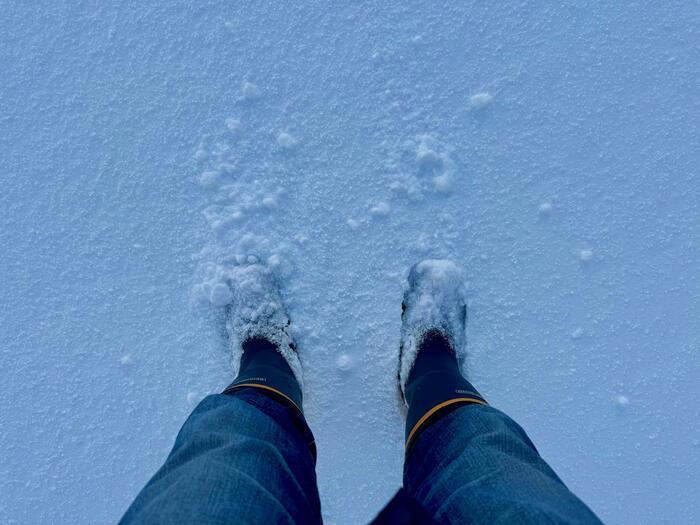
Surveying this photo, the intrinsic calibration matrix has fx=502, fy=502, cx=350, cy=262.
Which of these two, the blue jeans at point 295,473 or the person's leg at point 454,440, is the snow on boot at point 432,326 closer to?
the person's leg at point 454,440

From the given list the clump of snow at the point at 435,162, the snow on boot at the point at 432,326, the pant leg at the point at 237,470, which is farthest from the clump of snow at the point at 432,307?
the pant leg at the point at 237,470

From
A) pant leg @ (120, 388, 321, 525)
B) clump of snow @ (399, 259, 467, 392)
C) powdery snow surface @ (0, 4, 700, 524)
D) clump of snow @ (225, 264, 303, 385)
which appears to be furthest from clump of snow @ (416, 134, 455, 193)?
pant leg @ (120, 388, 321, 525)

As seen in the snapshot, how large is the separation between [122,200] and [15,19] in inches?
17.1

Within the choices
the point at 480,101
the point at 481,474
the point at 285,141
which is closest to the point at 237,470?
the point at 481,474

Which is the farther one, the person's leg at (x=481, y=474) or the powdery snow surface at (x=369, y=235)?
the powdery snow surface at (x=369, y=235)

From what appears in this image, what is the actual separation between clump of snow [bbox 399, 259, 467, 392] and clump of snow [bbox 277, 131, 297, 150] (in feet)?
1.10

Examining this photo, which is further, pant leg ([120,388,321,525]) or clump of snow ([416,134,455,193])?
clump of snow ([416,134,455,193])

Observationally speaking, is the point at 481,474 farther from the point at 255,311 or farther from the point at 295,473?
the point at 255,311

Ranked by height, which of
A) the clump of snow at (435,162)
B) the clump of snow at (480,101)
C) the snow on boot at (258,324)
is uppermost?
the clump of snow at (480,101)

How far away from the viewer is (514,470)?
66cm

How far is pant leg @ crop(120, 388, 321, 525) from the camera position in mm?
600

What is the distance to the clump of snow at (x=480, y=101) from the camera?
3.19 feet

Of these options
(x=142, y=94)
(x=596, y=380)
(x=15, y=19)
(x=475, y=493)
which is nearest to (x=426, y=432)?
(x=475, y=493)

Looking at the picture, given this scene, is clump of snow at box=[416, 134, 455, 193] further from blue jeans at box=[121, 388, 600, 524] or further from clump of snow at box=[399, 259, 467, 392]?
blue jeans at box=[121, 388, 600, 524]
